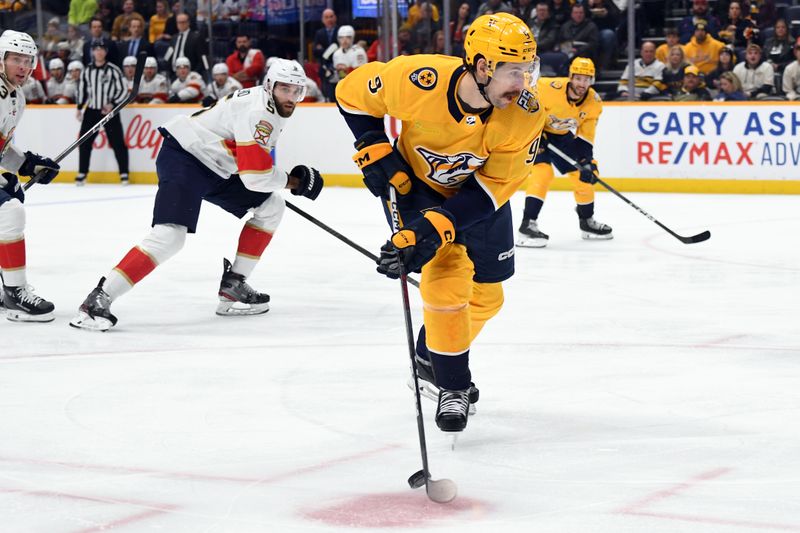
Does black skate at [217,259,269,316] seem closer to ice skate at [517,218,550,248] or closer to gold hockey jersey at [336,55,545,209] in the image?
gold hockey jersey at [336,55,545,209]

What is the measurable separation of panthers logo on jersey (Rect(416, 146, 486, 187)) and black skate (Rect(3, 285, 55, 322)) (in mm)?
2354

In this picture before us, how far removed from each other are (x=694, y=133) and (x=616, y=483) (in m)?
7.34

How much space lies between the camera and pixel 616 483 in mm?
2887

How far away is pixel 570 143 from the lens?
23.9 ft

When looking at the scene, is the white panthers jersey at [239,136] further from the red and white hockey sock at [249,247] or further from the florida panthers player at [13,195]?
the florida panthers player at [13,195]

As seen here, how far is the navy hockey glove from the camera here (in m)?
3.34

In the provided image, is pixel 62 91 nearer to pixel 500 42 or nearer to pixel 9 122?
pixel 9 122

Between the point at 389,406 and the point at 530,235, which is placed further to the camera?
the point at 530,235

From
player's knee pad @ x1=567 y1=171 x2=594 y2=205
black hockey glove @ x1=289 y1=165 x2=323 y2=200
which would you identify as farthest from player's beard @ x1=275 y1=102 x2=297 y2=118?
player's knee pad @ x1=567 y1=171 x2=594 y2=205

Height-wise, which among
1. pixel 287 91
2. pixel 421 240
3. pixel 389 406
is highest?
pixel 287 91

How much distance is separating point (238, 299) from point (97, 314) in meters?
0.64

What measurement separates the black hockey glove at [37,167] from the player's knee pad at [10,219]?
0.68 ft

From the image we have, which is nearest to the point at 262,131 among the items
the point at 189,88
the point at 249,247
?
the point at 249,247

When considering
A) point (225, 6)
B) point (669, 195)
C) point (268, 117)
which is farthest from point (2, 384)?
point (225, 6)
